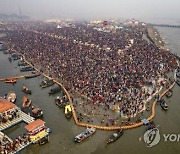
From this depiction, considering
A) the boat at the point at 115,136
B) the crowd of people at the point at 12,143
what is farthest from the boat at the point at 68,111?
the boat at the point at 115,136

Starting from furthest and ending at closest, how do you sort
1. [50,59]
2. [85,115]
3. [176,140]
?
[50,59] < [85,115] < [176,140]

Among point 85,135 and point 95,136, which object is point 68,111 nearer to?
point 85,135

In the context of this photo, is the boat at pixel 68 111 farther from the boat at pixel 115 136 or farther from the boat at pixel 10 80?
the boat at pixel 10 80

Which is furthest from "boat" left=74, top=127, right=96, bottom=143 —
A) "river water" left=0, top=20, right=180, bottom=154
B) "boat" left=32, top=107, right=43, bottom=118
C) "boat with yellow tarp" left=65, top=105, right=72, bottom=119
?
"boat" left=32, top=107, right=43, bottom=118

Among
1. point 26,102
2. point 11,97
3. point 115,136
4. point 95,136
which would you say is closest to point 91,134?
point 95,136

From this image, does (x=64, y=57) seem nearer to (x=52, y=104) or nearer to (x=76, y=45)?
(x=76, y=45)

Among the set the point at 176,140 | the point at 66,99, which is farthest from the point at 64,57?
the point at 176,140
